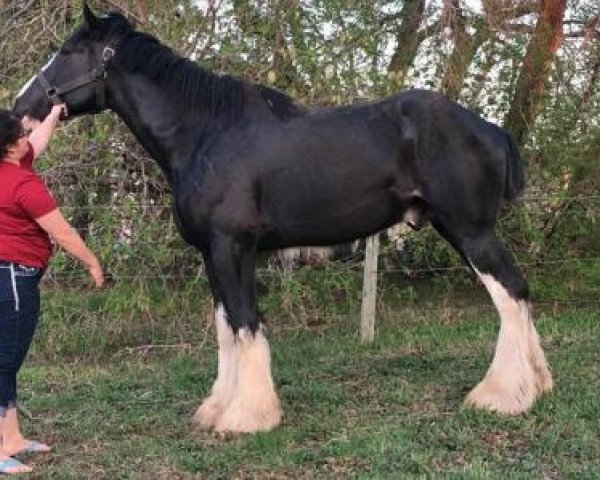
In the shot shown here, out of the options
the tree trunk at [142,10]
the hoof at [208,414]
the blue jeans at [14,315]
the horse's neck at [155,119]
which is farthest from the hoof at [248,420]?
the tree trunk at [142,10]

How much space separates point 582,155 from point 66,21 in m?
5.12

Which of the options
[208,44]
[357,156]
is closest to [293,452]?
[357,156]

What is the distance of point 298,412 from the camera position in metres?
4.56

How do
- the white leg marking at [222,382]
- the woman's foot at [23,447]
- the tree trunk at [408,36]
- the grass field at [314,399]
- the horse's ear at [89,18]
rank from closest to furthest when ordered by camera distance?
1. the grass field at [314,399]
2. the woman's foot at [23,447]
3. the white leg marking at [222,382]
4. the horse's ear at [89,18]
5. the tree trunk at [408,36]

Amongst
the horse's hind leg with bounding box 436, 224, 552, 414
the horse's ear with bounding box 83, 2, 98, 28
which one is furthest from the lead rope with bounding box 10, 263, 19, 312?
the horse's hind leg with bounding box 436, 224, 552, 414

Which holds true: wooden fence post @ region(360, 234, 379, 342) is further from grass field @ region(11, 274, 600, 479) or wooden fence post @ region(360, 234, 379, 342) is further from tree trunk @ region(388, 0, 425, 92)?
tree trunk @ region(388, 0, 425, 92)

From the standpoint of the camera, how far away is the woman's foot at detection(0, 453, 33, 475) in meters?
3.68

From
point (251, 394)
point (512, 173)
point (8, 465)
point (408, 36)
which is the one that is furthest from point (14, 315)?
point (408, 36)

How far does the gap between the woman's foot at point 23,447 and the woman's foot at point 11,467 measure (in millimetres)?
134

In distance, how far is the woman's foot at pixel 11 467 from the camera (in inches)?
145

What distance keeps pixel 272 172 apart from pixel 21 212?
4.51 ft

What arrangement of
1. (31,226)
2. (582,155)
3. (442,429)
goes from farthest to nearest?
(582,155) → (442,429) → (31,226)

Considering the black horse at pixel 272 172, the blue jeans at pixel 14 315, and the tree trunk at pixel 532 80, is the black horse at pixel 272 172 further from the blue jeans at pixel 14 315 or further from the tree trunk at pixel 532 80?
the tree trunk at pixel 532 80

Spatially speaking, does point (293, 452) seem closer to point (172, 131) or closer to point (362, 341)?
point (172, 131)
